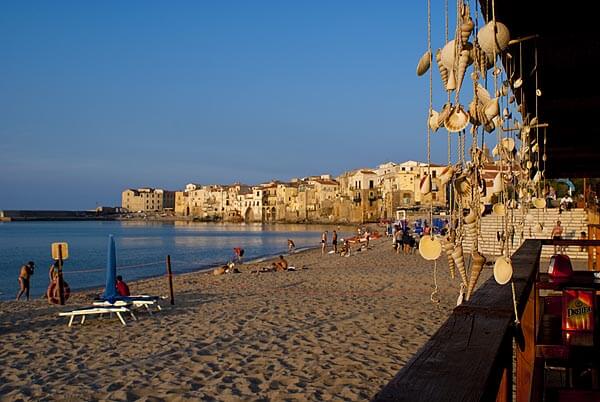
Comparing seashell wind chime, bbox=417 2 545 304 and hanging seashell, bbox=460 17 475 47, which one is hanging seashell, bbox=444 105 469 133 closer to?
seashell wind chime, bbox=417 2 545 304

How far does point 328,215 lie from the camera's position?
11356 cm

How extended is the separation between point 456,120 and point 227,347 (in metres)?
6.94

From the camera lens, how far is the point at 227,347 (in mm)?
8109

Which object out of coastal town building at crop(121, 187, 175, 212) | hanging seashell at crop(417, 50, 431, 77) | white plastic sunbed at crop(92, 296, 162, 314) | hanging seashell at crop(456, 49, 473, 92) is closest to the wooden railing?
hanging seashell at crop(456, 49, 473, 92)

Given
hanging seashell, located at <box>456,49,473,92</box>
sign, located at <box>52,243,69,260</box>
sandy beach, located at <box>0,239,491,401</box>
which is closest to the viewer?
hanging seashell, located at <box>456,49,473,92</box>

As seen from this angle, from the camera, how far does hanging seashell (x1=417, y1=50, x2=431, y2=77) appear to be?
1.95 metres

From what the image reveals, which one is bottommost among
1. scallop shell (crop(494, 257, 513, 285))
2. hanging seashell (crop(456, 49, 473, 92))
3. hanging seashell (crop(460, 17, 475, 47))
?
scallop shell (crop(494, 257, 513, 285))

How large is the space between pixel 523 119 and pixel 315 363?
3736 mm

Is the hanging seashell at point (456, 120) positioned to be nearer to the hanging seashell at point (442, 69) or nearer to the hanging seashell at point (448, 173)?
the hanging seashell at point (442, 69)

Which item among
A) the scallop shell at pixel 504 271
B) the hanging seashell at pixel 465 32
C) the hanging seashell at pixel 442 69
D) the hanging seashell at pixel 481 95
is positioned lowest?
the scallop shell at pixel 504 271

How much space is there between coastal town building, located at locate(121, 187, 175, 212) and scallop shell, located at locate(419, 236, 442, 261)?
7257 inches

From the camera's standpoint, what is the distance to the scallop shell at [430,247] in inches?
74.0

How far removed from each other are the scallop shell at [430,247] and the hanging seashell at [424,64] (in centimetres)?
59

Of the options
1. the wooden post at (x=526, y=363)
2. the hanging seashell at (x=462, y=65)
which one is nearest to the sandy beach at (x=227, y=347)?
the wooden post at (x=526, y=363)
